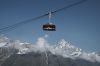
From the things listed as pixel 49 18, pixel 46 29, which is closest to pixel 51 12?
pixel 49 18

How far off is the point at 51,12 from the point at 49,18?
64cm

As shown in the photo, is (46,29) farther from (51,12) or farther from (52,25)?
(51,12)

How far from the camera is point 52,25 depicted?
70.9ft

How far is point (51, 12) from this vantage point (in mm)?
18859

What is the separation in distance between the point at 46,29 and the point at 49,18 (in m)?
2.13

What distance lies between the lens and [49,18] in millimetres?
19328

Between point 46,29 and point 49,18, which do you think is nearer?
point 49,18

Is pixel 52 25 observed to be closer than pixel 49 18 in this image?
No

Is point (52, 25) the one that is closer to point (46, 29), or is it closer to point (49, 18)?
point (46, 29)

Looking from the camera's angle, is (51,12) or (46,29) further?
(46,29)

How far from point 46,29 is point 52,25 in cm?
70

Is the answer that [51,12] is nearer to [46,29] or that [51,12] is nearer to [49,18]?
[49,18]

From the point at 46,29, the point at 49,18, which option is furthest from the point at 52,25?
the point at 49,18

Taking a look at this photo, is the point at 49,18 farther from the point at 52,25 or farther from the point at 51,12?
the point at 52,25
